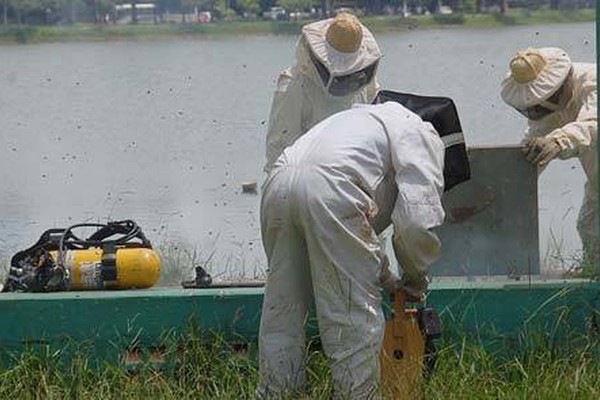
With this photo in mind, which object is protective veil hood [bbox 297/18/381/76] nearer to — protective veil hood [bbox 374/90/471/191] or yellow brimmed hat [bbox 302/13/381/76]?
yellow brimmed hat [bbox 302/13/381/76]

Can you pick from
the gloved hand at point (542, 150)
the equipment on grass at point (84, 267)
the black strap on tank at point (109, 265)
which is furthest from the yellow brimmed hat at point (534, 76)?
the black strap on tank at point (109, 265)

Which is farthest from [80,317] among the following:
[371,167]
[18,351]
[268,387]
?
[371,167]

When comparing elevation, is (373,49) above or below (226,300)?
above

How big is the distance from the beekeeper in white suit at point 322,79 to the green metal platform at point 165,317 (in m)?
0.91

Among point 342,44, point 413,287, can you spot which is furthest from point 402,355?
point 342,44

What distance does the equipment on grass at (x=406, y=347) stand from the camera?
6980 mm

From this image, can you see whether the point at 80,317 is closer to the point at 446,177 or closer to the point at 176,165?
the point at 176,165

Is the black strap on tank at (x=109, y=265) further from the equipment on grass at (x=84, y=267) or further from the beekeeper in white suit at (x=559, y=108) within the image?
the beekeeper in white suit at (x=559, y=108)

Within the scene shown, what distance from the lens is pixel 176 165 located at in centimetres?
827

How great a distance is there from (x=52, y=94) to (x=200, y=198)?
2.52 ft

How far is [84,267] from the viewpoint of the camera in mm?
7746

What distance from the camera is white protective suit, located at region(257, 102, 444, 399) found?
6863mm

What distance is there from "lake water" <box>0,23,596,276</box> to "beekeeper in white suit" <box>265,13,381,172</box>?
16 centimetres

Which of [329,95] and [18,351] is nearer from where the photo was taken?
[18,351]
